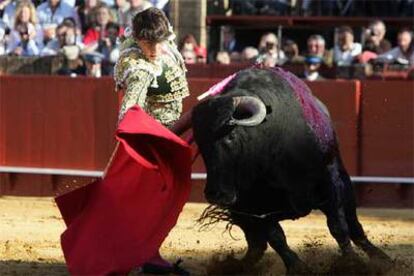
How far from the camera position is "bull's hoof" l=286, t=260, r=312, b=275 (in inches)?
180

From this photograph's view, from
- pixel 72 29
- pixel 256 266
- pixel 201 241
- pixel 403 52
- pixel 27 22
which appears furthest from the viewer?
pixel 27 22

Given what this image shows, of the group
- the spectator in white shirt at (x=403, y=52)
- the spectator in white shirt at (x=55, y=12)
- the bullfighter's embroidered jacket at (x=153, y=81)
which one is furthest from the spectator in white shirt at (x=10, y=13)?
the bullfighter's embroidered jacket at (x=153, y=81)

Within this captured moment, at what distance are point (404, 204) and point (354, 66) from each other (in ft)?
5.15

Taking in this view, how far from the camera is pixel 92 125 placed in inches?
348

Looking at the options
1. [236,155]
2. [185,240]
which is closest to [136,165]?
[236,155]

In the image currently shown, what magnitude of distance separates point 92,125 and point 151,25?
4457mm

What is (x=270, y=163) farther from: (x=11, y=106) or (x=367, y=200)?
(x=11, y=106)

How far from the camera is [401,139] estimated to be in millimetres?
8570

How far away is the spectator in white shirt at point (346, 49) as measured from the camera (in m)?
9.59

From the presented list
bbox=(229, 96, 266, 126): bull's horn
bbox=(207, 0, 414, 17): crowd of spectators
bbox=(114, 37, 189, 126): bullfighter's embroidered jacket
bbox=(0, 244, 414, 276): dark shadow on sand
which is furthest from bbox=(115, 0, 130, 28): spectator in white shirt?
bbox=(229, 96, 266, 126): bull's horn

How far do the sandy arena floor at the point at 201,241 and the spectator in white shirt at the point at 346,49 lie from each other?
1.93 metres

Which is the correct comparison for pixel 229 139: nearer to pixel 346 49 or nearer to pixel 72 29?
pixel 346 49

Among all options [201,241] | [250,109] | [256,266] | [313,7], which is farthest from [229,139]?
[313,7]

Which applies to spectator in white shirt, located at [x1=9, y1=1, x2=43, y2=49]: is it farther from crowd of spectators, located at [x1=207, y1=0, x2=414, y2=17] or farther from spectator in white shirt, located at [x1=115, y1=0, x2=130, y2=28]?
crowd of spectators, located at [x1=207, y1=0, x2=414, y2=17]
